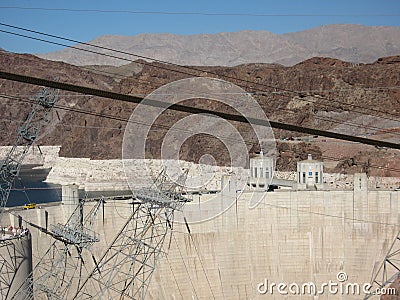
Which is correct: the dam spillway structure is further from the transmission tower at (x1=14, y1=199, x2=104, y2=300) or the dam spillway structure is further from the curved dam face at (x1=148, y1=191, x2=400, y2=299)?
the curved dam face at (x1=148, y1=191, x2=400, y2=299)

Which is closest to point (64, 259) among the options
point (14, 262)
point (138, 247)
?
point (138, 247)

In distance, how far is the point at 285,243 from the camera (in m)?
20.6

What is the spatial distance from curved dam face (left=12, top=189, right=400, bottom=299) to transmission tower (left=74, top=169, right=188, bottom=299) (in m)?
0.72

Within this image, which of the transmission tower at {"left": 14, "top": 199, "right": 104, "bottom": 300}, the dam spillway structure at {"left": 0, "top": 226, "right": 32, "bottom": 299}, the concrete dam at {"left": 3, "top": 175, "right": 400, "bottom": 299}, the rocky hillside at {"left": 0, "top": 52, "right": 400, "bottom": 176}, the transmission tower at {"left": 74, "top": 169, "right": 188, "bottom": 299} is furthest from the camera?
the rocky hillside at {"left": 0, "top": 52, "right": 400, "bottom": 176}

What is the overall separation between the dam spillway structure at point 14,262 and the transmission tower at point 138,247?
2.47 m

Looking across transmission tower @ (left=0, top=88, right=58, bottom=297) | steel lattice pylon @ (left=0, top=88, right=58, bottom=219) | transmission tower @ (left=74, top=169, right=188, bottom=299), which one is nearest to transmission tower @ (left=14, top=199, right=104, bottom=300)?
transmission tower @ (left=74, top=169, right=188, bottom=299)

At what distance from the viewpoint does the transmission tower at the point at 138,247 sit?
17.7 meters

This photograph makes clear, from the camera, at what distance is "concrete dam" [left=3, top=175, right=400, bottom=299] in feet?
65.4

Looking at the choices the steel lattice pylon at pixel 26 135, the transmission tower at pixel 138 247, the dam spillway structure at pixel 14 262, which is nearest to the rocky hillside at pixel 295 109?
the steel lattice pylon at pixel 26 135

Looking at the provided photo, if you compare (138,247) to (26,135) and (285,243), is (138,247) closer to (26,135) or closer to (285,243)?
(26,135)

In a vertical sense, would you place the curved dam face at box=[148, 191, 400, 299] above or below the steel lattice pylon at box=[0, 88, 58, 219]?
below

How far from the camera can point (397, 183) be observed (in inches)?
1754

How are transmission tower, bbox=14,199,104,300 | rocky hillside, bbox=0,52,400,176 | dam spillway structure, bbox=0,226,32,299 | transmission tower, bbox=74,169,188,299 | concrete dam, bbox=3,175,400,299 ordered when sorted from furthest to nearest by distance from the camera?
1. rocky hillside, bbox=0,52,400,176
2. concrete dam, bbox=3,175,400,299
3. transmission tower, bbox=74,169,188,299
4. transmission tower, bbox=14,199,104,300
5. dam spillway structure, bbox=0,226,32,299

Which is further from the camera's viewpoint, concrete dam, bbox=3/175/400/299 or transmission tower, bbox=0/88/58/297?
concrete dam, bbox=3/175/400/299
